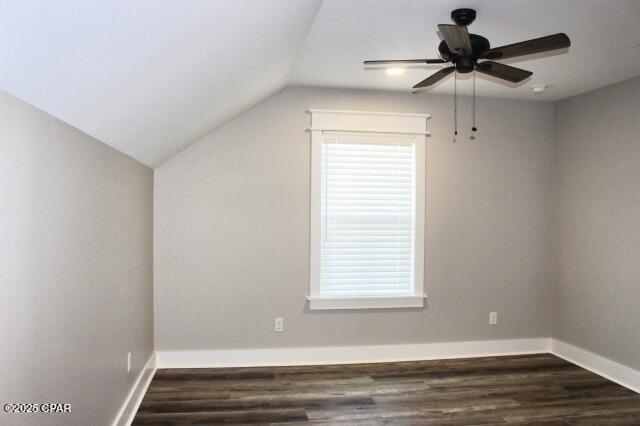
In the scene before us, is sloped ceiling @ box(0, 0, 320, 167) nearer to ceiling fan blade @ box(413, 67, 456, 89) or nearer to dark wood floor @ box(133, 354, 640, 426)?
ceiling fan blade @ box(413, 67, 456, 89)

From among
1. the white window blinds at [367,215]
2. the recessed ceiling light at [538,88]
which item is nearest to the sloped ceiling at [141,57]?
the white window blinds at [367,215]

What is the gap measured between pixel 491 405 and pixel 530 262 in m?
1.65

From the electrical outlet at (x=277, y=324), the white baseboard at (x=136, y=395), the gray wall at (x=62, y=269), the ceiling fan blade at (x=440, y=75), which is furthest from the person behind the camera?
the electrical outlet at (x=277, y=324)

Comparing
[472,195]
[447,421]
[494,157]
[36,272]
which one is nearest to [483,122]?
[494,157]

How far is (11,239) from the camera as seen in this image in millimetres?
1353

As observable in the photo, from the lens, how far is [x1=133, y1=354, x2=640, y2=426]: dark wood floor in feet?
9.67

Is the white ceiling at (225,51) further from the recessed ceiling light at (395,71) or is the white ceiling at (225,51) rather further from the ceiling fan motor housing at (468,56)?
the ceiling fan motor housing at (468,56)

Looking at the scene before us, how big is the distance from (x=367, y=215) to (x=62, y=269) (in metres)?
2.69

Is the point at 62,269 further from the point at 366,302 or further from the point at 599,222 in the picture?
the point at 599,222

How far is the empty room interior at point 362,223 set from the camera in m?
2.23

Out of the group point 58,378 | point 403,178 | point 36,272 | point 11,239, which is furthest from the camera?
point 403,178

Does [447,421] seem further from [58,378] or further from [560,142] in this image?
[560,142]

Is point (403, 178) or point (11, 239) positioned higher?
point (403, 178)

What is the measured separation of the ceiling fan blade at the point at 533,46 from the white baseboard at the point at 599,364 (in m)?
2.85
